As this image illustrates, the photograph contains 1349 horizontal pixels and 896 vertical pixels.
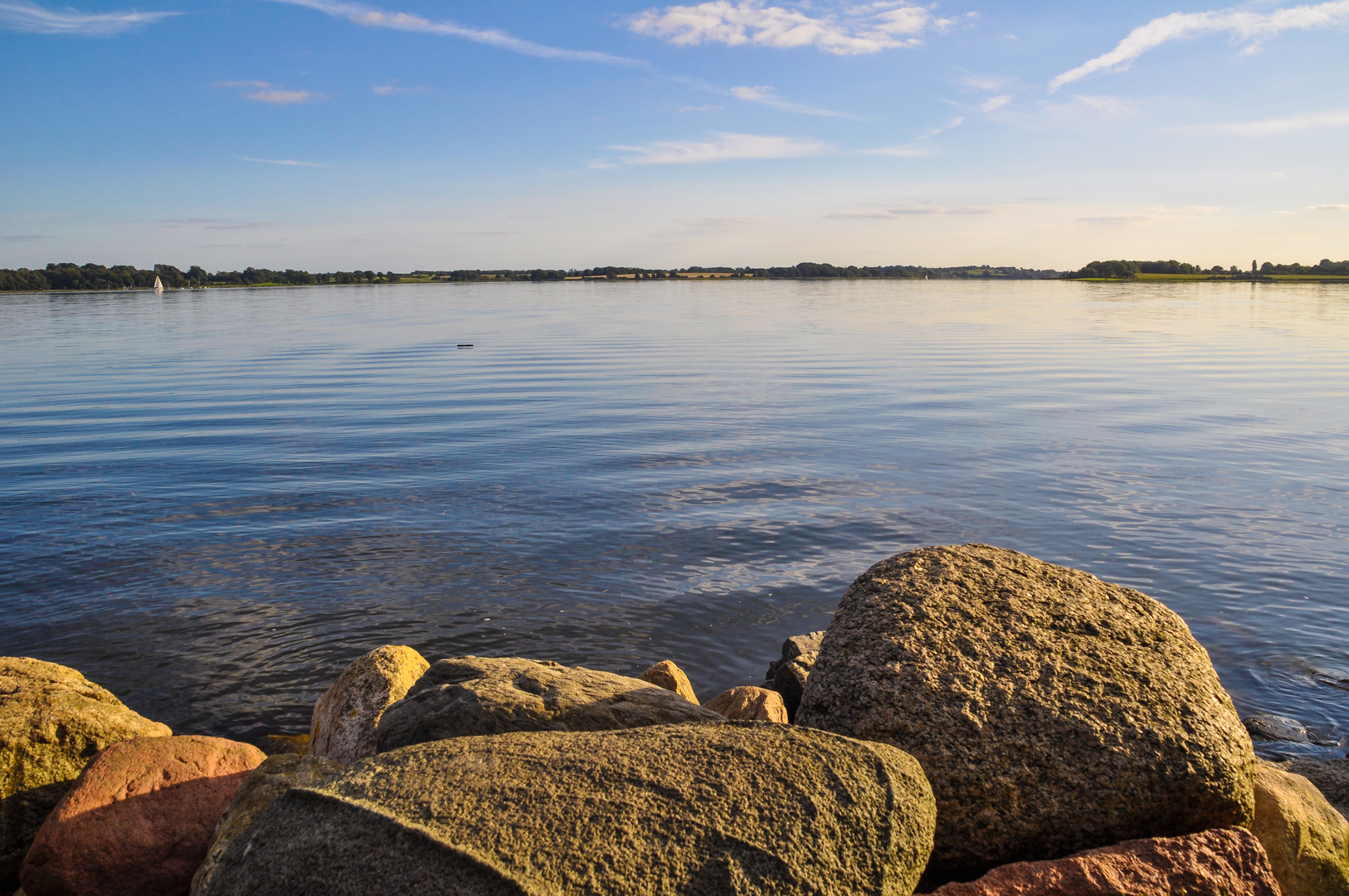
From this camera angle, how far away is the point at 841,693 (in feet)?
15.0

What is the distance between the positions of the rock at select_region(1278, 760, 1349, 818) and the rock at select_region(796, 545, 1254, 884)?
182 cm

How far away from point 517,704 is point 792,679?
10.5 feet

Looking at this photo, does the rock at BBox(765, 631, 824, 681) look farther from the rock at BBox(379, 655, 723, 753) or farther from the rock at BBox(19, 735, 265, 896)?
the rock at BBox(19, 735, 265, 896)

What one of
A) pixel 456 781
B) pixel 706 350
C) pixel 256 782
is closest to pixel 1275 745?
pixel 456 781

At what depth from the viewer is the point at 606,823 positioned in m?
3.25

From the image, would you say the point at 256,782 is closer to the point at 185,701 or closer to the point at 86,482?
the point at 185,701

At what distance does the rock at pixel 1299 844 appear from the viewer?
14.3 ft

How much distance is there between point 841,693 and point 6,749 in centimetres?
498

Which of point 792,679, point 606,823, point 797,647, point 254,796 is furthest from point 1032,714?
point 254,796

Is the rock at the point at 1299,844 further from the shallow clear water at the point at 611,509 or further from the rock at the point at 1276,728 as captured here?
the shallow clear water at the point at 611,509

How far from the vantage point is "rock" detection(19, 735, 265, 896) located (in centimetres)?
442

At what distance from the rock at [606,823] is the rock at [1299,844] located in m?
2.19

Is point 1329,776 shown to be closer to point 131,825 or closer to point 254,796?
point 254,796

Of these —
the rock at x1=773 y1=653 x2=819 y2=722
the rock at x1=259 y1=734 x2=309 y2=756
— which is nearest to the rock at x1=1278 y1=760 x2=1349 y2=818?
the rock at x1=773 y1=653 x2=819 y2=722
